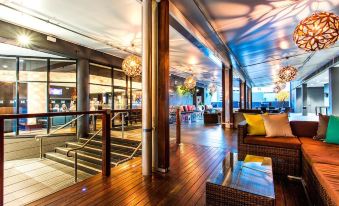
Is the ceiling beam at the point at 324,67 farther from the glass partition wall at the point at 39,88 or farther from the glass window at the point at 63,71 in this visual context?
the glass window at the point at 63,71

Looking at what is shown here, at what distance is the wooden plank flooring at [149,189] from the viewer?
2168 millimetres

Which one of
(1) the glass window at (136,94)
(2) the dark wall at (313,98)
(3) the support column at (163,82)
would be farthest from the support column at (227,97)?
(2) the dark wall at (313,98)

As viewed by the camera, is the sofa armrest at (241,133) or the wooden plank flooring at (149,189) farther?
the sofa armrest at (241,133)

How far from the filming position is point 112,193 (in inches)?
92.5

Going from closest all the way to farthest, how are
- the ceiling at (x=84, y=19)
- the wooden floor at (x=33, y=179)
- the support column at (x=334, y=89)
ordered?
the ceiling at (x=84, y=19), the wooden floor at (x=33, y=179), the support column at (x=334, y=89)

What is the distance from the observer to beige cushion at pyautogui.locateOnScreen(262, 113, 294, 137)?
338cm

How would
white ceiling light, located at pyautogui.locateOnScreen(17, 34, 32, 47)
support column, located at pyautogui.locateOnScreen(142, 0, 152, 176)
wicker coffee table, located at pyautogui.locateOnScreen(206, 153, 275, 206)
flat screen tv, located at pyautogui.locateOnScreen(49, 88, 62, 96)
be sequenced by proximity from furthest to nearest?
flat screen tv, located at pyautogui.locateOnScreen(49, 88, 62, 96), white ceiling light, located at pyautogui.locateOnScreen(17, 34, 32, 47), support column, located at pyautogui.locateOnScreen(142, 0, 152, 176), wicker coffee table, located at pyautogui.locateOnScreen(206, 153, 275, 206)

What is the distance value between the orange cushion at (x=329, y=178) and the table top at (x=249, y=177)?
415 mm

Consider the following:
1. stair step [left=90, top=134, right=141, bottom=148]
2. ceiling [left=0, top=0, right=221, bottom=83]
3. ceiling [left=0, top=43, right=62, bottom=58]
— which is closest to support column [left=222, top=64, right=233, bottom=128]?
ceiling [left=0, top=0, right=221, bottom=83]

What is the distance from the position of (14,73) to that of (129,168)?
20.0ft

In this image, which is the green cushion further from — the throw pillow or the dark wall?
the dark wall

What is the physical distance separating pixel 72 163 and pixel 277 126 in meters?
5.70

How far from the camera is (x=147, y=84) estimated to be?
117 inches

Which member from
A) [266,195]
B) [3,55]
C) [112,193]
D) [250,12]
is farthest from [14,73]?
[266,195]
